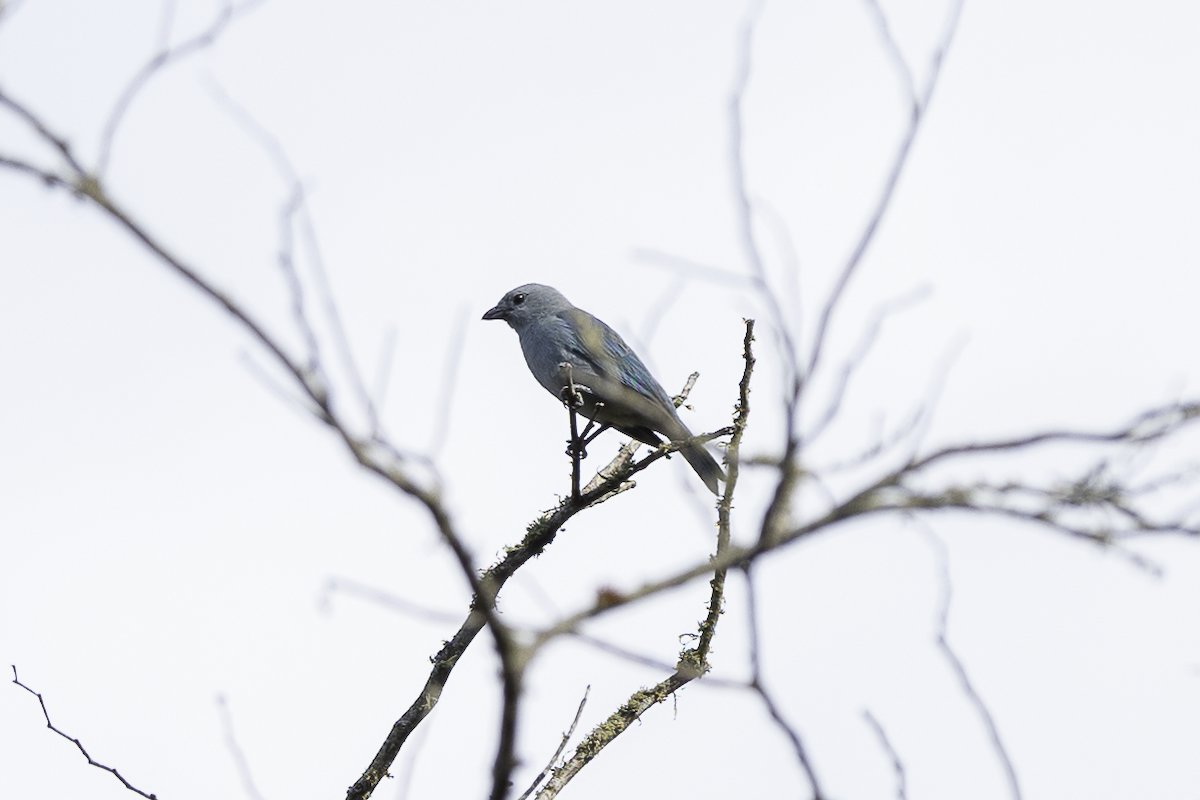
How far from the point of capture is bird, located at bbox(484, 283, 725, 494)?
23.5 ft

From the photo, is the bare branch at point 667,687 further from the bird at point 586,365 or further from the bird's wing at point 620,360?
the bird's wing at point 620,360

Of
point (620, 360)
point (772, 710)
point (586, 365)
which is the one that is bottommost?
point (772, 710)

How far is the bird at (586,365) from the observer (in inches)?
282

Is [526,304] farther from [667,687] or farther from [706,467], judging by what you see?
[667,687]

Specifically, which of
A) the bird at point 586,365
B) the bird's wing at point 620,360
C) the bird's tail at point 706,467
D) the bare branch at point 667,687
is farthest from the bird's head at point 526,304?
the bare branch at point 667,687

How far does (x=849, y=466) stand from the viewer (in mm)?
2262

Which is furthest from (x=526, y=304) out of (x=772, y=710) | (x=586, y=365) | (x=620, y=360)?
(x=772, y=710)

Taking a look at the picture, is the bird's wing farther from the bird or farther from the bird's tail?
the bird's tail

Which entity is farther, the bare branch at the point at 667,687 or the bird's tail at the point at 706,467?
the bird's tail at the point at 706,467

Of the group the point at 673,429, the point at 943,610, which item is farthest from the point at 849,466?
the point at 673,429

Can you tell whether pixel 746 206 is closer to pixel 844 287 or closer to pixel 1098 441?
pixel 844 287

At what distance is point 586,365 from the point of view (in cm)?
776

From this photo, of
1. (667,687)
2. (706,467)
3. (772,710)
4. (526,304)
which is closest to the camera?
(772,710)

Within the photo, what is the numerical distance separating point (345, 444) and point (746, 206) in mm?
797
